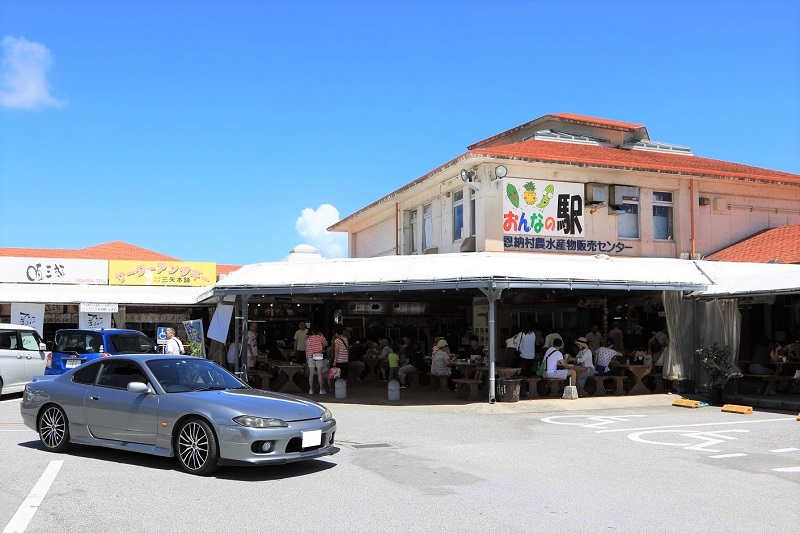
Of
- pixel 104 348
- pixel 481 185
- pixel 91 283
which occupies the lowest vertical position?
pixel 104 348

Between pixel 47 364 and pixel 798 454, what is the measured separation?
15.5 meters

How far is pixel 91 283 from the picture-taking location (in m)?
26.4

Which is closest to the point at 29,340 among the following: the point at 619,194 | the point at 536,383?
the point at 536,383

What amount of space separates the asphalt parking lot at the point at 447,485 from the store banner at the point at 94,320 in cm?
1364

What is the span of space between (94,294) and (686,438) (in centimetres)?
2105

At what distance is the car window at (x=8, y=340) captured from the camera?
15619 mm

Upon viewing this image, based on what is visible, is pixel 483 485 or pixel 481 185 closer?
pixel 483 485

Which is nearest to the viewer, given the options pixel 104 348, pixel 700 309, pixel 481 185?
pixel 104 348

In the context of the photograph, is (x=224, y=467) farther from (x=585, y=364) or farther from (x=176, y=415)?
(x=585, y=364)

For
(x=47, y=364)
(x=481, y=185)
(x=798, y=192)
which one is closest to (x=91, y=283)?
(x=47, y=364)

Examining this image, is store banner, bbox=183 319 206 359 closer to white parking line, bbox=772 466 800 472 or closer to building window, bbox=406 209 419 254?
building window, bbox=406 209 419 254

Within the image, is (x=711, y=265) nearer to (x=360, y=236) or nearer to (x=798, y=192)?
(x=798, y=192)

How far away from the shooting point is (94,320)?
2473 centimetres

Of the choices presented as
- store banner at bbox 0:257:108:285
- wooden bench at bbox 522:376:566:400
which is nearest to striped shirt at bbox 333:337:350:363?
wooden bench at bbox 522:376:566:400
